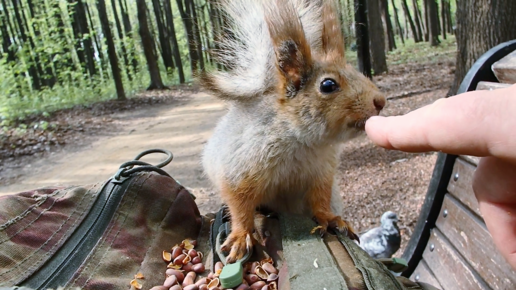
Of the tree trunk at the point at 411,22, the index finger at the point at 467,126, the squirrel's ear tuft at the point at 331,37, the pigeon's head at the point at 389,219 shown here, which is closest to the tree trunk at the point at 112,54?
the pigeon's head at the point at 389,219

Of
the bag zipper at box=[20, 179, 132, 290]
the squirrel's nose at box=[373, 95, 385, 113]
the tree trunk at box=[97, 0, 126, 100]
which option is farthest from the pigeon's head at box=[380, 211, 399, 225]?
the tree trunk at box=[97, 0, 126, 100]

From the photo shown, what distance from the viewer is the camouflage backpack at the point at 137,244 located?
1.45 m

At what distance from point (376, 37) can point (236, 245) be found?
32.1 ft

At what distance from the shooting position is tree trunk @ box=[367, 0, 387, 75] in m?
10.3

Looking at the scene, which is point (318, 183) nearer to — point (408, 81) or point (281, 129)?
point (281, 129)

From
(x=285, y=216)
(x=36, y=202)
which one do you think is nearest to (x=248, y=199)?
(x=285, y=216)

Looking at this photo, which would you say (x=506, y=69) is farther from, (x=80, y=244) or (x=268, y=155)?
(x=80, y=244)

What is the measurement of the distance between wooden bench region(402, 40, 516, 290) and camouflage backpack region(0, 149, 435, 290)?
1.33ft

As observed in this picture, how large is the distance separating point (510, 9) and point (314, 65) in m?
3.33

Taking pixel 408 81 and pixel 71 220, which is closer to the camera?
pixel 71 220

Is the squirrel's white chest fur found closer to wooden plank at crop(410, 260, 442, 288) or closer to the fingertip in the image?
wooden plank at crop(410, 260, 442, 288)

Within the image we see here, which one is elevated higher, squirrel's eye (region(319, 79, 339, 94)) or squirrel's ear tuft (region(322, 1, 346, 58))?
squirrel's ear tuft (region(322, 1, 346, 58))

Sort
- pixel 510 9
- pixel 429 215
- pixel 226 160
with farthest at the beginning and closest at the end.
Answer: pixel 510 9, pixel 429 215, pixel 226 160

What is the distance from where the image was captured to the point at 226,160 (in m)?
2.08
